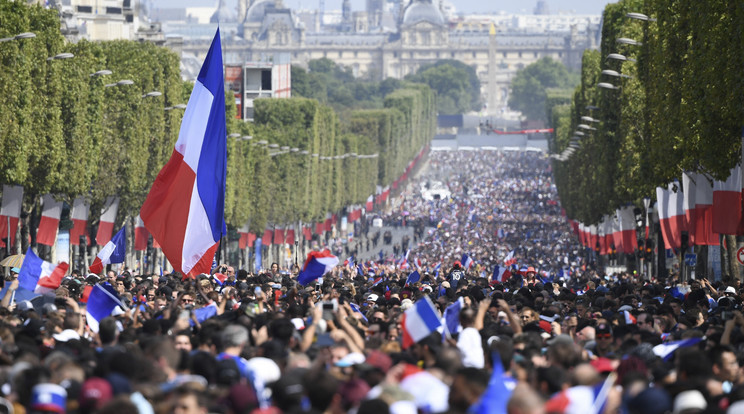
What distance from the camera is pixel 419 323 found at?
16.0 m

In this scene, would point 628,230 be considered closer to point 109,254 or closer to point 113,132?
point 113,132

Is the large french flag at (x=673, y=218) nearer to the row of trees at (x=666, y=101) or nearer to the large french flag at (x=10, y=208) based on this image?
the row of trees at (x=666, y=101)

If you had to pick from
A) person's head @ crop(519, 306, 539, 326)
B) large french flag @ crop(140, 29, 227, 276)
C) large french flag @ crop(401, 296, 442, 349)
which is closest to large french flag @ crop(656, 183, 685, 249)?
large french flag @ crop(140, 29, 227, 276)

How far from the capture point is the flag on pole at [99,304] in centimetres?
1919

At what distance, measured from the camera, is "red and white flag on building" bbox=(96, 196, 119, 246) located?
50.9m

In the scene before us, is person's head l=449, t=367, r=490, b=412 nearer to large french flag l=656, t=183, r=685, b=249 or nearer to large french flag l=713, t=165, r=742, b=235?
large french flag l=713, t=165, r=742, b=235

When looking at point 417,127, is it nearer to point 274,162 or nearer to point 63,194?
point 274,162

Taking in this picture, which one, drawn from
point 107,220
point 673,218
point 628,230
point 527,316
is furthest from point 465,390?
point 628,230

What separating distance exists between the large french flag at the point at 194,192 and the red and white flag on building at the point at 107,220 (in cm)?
2602

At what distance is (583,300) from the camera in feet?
85.0

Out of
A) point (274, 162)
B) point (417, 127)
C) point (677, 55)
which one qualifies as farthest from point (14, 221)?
point (417, 127)

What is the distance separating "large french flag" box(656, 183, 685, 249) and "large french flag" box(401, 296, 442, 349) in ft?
92.6

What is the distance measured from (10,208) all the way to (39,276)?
742 inches

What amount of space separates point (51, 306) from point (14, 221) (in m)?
22.0
